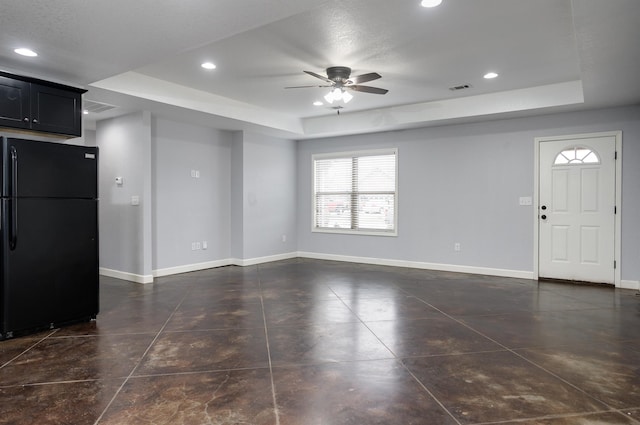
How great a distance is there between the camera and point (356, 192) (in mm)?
7699

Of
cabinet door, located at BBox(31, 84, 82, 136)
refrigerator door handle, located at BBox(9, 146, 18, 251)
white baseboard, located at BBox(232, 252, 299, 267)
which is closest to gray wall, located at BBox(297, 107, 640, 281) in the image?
white baseboard, located at BBox(232, 252, 299, 267)

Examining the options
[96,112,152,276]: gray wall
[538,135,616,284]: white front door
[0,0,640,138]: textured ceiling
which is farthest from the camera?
[96,112,152,276]: gray wall

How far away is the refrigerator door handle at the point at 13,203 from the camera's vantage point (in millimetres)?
3318

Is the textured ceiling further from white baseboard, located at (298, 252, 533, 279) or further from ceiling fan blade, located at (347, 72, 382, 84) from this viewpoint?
white baseboard, located at (298, 252, 533, 279)

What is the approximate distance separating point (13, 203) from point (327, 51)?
10.5 ft

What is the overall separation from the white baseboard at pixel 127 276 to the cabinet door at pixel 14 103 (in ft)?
8.55

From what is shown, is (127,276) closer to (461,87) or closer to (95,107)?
(95,107)

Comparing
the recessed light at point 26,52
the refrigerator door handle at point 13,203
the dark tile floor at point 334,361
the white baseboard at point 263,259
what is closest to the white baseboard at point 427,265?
the white baseboard at point 263,259

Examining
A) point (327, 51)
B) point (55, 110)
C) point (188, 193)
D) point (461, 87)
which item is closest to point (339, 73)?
point (327, 51)

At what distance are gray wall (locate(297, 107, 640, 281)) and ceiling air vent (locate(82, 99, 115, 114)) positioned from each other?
4.14m

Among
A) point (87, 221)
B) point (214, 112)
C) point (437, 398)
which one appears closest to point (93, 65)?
A: point (87, 221)

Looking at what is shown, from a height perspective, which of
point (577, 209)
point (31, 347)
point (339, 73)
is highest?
point (339, 73)

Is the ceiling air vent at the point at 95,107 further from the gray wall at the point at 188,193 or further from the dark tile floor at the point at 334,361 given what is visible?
the dark tile floor at the point at 334,361

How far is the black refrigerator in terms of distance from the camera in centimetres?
335
